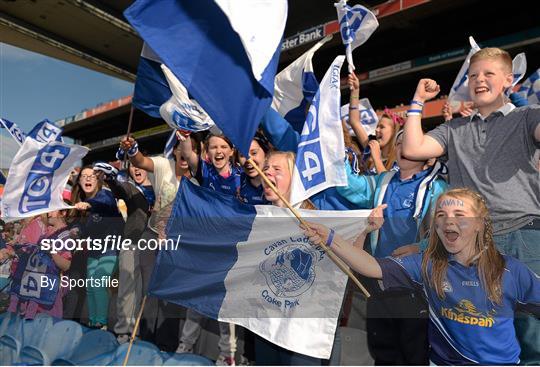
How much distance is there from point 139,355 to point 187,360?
0.93 ft

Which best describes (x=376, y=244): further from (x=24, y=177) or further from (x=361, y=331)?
(x=24, y=177)

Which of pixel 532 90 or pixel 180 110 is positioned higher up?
pixel 532 90

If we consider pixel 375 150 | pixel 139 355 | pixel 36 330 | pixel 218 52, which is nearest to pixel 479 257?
pixel 218 52

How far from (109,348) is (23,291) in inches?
26.5

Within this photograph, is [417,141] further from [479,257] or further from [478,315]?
[478,315]

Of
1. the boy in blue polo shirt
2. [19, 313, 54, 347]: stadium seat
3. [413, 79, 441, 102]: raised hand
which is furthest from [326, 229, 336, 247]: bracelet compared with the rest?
[19, 313, 54, 347]: stadium seat

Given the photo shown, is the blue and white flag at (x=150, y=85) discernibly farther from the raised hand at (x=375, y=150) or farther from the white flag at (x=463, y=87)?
the white flag at (x=463, y=87)

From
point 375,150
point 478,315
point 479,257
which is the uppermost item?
point 375,150

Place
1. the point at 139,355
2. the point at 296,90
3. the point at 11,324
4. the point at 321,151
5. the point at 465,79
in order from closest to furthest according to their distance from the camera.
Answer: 1. the point at 321,151
2. the point at 139,355
3. the point at 11,324
4. the point at 465,79
5. the point at 296,90

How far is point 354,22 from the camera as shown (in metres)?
3.99

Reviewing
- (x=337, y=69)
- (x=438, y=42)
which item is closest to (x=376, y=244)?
(x=337, y=69)

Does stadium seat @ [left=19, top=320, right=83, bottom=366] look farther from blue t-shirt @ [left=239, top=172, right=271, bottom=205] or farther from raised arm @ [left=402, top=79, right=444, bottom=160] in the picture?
raised arm @ [left=402, top=79, right=444, bottom=160]

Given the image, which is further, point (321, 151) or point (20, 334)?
point (20, 334)

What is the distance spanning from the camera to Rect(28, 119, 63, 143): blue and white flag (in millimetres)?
3934
